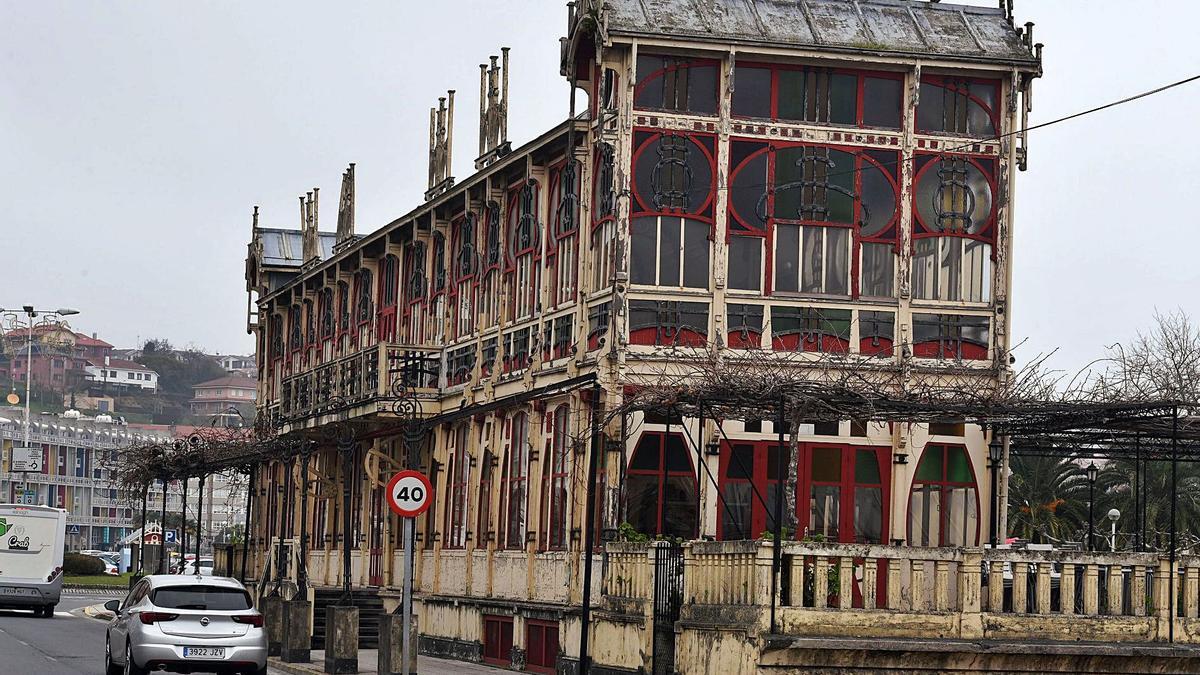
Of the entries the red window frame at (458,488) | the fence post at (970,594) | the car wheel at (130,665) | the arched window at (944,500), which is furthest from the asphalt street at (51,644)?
the fence post at (970,594)

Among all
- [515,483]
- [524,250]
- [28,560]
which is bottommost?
[28,560]

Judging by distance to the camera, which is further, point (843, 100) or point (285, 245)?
point (285, 245)

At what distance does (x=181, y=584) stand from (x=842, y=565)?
8.80m

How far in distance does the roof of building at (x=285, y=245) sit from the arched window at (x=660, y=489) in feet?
92.9

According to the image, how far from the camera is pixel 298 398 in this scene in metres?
46.4

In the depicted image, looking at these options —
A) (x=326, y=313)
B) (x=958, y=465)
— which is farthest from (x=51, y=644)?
(x=958, y=465)

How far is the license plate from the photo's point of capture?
1024 inches

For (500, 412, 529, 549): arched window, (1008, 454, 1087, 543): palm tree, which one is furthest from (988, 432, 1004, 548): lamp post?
(1008, 454, 1087, 543): palm tree

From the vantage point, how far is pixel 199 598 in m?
26.5

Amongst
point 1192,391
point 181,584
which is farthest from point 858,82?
point 181,584

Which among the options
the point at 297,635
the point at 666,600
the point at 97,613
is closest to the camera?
the point at 666,600

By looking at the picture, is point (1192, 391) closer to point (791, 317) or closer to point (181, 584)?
point (791, 317)

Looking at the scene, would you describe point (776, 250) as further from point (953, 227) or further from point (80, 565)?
point (80, 565)

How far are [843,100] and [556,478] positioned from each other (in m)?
6.98
